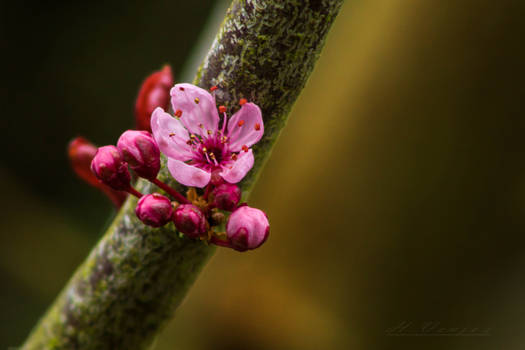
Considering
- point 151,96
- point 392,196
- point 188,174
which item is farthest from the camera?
point 392,196

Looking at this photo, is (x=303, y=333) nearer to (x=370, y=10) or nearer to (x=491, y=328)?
(x=491, y=328)

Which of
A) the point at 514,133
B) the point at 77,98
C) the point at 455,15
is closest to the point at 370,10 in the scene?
the point at 455,15

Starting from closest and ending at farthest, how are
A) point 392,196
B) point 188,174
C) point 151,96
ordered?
1. point 188,174
2. point 151,96
3. point 392,196

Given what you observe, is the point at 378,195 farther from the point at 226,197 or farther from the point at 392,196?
the point at 226,197

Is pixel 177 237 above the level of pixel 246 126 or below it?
below

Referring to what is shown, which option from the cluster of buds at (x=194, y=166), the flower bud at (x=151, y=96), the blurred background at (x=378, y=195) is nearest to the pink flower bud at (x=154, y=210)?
the cluster of buds at (x=194, y=166)

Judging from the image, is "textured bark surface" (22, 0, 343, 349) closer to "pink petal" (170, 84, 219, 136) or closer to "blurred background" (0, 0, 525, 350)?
"pink petal" (170, 84, 219, 136)

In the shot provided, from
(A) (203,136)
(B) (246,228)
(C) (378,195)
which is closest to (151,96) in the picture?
(A) (203,136)
